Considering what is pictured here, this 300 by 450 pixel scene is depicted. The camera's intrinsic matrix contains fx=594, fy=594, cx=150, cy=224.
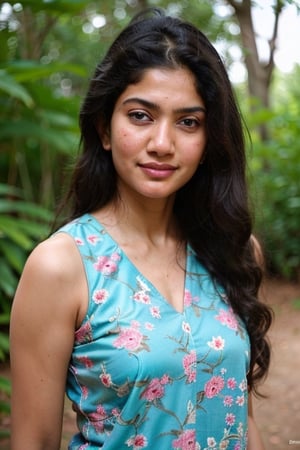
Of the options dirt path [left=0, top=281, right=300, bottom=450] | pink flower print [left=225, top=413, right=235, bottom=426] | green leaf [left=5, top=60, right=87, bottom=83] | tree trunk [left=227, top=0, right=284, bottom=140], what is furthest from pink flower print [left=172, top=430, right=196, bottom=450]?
tree trunk [left=227, top=0, right=284, bottom=140]

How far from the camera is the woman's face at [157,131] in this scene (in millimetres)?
1407

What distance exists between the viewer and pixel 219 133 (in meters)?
1.52

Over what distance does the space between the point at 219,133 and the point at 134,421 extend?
28.9 inches

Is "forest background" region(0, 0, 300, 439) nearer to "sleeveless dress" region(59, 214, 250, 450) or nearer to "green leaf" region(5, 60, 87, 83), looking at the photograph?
"green leaf" region(5, 60, 87, 83)

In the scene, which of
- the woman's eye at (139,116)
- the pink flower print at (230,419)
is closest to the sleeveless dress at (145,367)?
the pink flower print at (230,419)

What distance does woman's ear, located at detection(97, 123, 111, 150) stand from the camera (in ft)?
5.10

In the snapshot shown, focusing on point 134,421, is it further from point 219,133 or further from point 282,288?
point 282,288

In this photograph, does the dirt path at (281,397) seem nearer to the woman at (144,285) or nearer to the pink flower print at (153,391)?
the woman at (144,285)

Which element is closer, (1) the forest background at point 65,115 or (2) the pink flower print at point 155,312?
(2) the pink flower print at point 155,312

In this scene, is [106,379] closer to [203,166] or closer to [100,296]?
[100,296]

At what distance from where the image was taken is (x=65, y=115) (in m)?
3.64

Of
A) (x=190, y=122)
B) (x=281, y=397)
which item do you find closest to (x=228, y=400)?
(x=190, y=122)

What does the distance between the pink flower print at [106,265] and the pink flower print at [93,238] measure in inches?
1.9

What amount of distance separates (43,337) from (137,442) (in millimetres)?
316
